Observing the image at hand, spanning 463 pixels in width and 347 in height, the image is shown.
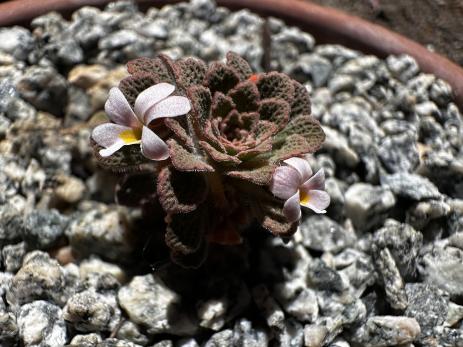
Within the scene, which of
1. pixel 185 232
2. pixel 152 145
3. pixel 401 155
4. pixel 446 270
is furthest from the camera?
pixel 401 155

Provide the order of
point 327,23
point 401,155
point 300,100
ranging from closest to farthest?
point 300,100
point 401,155
point 327,23

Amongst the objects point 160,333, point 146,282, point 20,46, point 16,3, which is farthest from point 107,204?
point 16,3

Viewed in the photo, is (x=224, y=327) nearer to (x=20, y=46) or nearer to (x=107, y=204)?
(x=107, y=204)

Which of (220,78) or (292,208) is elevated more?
(220,78)

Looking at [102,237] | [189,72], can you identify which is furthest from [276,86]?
[102,237]

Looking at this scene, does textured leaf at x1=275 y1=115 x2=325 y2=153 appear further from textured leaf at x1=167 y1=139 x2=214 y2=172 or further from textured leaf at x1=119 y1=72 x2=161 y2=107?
textured leaf at x1=119 y1=72 x2=161 y2=107

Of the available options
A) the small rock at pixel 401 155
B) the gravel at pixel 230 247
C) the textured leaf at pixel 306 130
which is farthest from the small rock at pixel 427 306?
the textured leaf at pixel 306 130

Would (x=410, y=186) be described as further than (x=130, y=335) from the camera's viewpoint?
Yes

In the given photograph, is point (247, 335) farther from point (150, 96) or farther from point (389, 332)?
point (150, 96)
